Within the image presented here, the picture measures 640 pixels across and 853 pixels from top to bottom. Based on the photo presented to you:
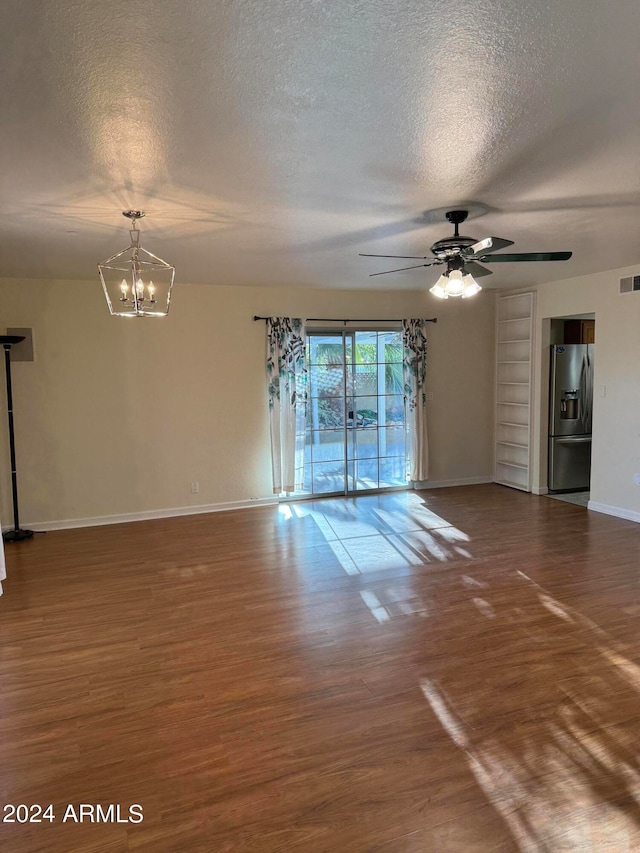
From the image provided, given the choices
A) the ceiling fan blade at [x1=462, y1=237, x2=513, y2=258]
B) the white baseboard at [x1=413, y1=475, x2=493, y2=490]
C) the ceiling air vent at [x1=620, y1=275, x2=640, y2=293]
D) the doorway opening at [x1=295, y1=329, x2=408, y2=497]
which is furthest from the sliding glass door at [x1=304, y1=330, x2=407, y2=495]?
the ceiling fan blade at [x1=462, y1=237, x2=513, y2=258]

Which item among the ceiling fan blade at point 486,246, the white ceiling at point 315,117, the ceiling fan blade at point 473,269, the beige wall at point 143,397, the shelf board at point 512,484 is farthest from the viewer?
the shelf board at point 512,484

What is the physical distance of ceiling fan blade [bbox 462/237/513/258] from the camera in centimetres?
292

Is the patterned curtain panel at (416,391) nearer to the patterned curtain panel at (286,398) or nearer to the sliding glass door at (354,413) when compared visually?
the sliding glass door at (354,413)

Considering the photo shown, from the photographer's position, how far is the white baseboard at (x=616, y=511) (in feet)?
17.8

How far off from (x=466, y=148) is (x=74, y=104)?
1.64 meters

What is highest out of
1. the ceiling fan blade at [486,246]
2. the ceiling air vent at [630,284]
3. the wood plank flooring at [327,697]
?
the ceiling air vent at [630,284]

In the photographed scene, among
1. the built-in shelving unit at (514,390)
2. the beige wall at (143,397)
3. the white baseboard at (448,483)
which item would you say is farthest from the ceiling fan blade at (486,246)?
the white baseboard at (448,483)

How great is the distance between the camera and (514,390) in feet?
23.2

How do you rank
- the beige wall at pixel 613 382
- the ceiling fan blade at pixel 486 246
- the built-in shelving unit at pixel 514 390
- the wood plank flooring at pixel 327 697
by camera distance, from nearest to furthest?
the wood plank flooring at pixel 327 697 < the ceiling fan blade at pixel 486 246 < the beige wall at pixel 613 382 < the built-in shelving unit at pixel 514 390

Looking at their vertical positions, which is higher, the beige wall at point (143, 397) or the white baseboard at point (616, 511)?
the beige wall at point (143, 397)

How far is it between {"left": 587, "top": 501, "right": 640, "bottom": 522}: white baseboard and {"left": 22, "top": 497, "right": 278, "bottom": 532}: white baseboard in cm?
371

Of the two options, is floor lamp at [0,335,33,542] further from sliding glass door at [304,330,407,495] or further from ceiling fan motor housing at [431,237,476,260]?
ceiling fan motor housing at [431,237,476,260]

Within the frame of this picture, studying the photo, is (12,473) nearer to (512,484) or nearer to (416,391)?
(416,391)

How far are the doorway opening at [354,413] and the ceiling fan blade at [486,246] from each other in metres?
3.44
